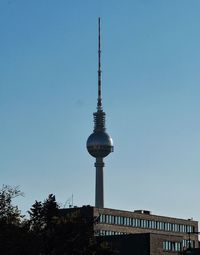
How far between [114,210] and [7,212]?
95.4m

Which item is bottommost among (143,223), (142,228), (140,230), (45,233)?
(45,233)

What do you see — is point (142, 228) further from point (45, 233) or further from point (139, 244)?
point (45, 233)

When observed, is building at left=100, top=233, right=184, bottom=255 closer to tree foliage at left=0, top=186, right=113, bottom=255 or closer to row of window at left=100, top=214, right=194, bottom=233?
row of window at left=100, top=214, right=194, bottom=233

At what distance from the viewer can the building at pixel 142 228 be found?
413 ft

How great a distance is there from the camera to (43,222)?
244 ft

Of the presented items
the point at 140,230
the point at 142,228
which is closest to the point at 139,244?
the point at 140,230

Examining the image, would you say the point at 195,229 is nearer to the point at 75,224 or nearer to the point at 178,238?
the point at 178,238

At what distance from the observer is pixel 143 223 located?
16562 centimetres

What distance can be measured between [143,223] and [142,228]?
1.32 m

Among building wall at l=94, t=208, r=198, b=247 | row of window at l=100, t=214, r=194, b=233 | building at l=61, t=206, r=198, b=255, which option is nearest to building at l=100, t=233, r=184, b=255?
building at l=61, t=206, r=198, b=255

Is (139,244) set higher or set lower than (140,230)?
lower

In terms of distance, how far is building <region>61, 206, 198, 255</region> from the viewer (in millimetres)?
125812

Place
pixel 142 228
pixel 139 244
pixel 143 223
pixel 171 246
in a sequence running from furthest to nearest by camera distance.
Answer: pixel 143 223 < pixel 142 228 < pixel 171 246 < pixel 139 244

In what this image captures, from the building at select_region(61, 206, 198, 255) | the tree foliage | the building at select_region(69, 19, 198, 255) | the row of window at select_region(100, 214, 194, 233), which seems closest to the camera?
the tree foliage
